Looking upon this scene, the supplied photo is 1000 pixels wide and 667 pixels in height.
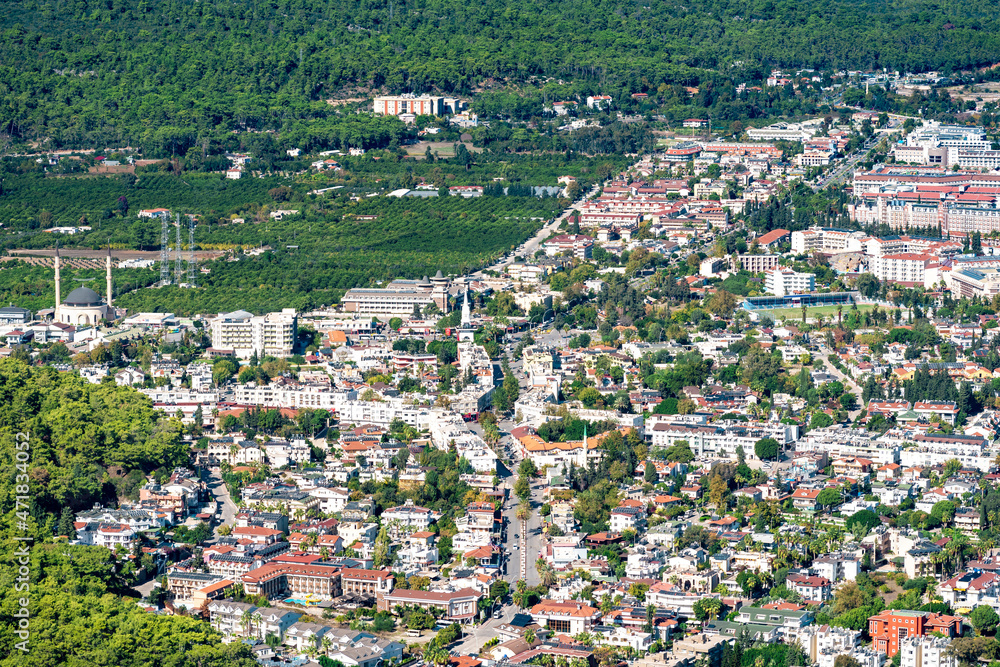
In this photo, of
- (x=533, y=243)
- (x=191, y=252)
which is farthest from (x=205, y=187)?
(x=533, y=243)

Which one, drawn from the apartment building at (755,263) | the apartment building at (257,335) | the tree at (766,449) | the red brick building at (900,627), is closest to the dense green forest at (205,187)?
the apartment building at (755,263)

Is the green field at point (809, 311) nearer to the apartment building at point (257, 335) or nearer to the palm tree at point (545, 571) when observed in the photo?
the apartment building at point (257, 335)

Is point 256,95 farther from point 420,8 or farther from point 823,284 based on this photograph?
point 823,284

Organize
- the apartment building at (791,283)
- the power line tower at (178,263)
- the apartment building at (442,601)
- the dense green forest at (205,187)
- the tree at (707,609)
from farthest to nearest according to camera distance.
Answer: the dense green forest at (205,187) < the power line tower at (178,263) < the apartment building at (791,283) < the apartment building at (442,601) < the tree at (707,609)

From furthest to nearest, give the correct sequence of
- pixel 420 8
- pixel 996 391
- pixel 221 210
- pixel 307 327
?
pixel 420 8
pixel 221 210
pixel 307 327
pixel 996 391

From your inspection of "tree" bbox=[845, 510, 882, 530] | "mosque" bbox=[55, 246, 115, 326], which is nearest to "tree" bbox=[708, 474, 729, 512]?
"tree" bbox=[845, 510, 882, 530]

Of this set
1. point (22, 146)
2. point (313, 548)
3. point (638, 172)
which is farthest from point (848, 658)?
point (22, 146)
